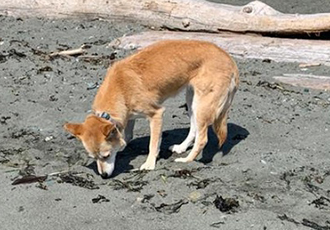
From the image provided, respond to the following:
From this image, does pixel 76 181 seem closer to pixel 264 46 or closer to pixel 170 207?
pixel 170 207

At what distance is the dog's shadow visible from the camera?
268 inches

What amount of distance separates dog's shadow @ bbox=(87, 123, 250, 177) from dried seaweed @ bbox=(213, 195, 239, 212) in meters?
1.17

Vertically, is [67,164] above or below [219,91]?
below

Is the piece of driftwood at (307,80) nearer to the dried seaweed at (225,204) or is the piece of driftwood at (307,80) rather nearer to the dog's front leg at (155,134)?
the dog's front leg at (155,134)

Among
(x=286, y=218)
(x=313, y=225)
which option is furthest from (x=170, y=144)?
(x=313, y=225)

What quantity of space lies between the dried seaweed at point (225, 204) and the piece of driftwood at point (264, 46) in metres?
4.44

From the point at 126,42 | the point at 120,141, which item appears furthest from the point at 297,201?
the point at 126,42

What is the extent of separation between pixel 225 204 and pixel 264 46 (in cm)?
478

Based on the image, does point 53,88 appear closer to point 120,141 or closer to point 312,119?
point 120,141

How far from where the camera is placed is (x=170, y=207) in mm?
5594

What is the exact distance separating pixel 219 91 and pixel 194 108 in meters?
0.29

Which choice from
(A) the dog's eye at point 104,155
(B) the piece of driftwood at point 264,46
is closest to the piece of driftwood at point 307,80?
(B) the piece of driftwood at point 264,46

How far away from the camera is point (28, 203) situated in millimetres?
5684

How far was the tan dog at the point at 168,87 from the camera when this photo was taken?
21.6ft
